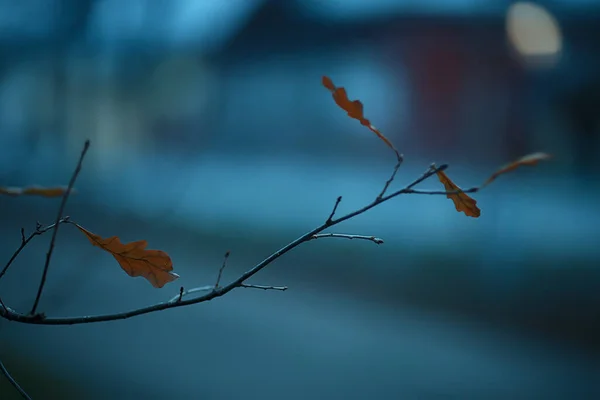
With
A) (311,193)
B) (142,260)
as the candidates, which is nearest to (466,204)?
(142,260)

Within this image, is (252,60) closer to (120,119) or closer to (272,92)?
(272,92)

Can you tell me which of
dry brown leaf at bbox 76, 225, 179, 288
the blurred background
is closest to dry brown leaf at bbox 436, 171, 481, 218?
dry brown leaf at bbox 76, 225, 179, 288

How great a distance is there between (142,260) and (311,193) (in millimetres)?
3023

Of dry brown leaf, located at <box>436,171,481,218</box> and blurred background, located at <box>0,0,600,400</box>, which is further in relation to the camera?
blurred background, located at <box>0,0,600,400</box>

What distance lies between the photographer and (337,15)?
310 cm

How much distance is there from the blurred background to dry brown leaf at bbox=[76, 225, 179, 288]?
46.7 inches

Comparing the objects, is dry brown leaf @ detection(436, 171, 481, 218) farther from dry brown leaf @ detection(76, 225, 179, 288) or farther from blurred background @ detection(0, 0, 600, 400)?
blurred background @ detection(0, 0, 600, 400)

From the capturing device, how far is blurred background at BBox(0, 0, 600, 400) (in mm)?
1654

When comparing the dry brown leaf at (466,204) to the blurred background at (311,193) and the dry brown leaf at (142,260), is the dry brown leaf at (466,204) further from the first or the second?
the blurred background at (311,193)

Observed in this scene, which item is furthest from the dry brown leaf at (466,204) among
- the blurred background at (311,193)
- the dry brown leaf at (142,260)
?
the blurred background at (311,193)

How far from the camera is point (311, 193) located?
331 centimetres

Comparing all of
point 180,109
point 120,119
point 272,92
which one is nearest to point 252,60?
point 272,92

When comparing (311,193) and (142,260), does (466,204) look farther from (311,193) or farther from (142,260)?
(311,193)

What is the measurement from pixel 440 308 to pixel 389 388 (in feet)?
2.54
